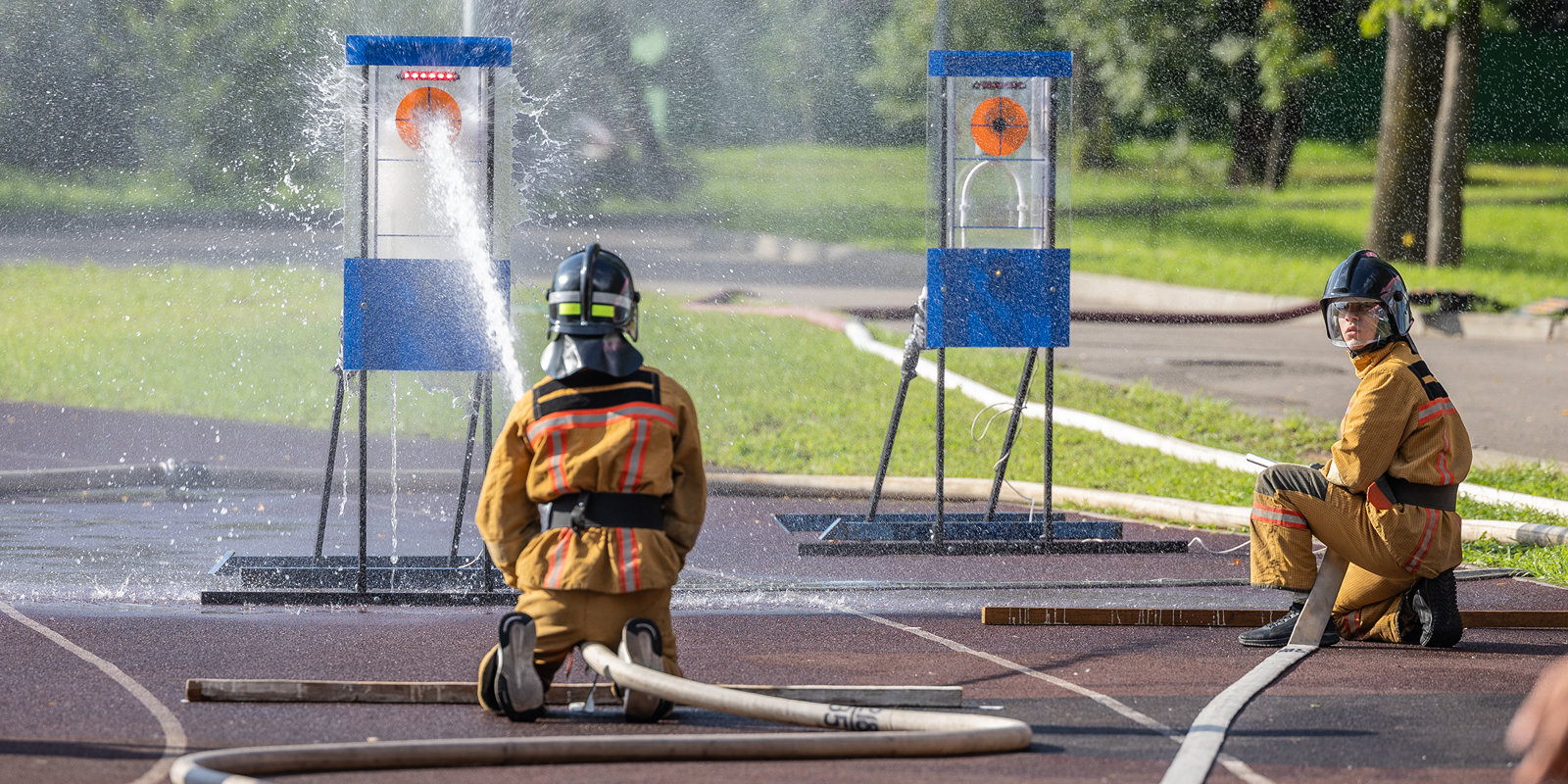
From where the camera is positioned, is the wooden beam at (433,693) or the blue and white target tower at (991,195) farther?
the blue and white target tower at (991,195)

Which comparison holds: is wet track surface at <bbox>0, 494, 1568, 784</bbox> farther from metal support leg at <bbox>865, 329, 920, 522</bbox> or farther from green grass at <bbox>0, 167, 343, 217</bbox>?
green grass at <bbox>0, 167, 343, 217</bbox>

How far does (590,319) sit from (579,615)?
90 centimetres

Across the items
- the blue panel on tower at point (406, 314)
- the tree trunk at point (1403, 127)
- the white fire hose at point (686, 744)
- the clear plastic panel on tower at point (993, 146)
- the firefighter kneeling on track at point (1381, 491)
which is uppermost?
the tree trunk at point (1403, 127)

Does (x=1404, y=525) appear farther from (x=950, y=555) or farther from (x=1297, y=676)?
(x=950, y=555)

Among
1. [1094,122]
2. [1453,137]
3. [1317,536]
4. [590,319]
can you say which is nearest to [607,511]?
[590,319]

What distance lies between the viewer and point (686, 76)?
37.7m

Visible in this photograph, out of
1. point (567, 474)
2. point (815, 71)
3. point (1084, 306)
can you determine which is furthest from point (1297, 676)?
point (815, 71)

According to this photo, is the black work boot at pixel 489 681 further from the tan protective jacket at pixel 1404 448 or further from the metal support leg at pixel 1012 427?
the metal support leg at pixel 1012 427

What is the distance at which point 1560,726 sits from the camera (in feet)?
8.17

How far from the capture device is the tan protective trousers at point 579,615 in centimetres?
517

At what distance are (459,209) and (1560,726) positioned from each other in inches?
215

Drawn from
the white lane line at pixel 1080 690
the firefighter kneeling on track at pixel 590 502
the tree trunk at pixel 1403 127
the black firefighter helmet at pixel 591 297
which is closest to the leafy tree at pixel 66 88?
the tree trunk at pixel 1403 127

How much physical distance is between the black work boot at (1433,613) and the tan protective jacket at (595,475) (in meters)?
2.94

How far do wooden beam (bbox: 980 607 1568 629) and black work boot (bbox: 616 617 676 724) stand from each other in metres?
2.12
